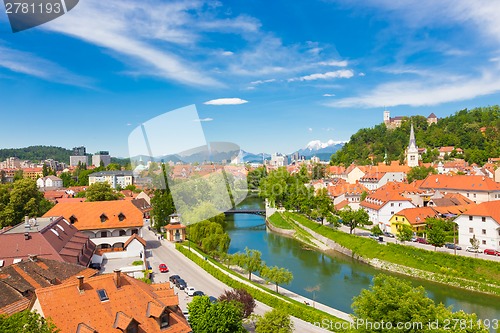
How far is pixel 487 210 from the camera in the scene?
19.8 metres

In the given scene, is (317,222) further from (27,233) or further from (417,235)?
(27,233)

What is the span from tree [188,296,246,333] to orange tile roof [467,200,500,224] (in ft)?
52.0

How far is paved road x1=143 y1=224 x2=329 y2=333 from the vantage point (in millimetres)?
12175

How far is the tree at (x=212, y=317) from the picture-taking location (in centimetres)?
888

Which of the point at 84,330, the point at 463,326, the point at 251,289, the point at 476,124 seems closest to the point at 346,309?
the point at 251,289

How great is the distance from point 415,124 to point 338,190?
42340 millimetres

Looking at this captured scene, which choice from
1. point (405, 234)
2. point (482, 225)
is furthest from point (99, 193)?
point (482, 225)

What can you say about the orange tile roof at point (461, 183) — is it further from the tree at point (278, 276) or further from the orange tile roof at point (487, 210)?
the tree at point (278, 276)

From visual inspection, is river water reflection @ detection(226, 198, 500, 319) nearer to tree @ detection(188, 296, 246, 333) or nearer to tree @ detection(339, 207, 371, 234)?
tree @ detection(339, 207, 371, 234)

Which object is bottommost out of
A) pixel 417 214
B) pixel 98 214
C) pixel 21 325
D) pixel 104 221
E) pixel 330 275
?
pixel 330 275

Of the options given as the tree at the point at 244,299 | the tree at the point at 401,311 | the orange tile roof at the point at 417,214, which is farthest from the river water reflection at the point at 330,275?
the tree at the point at 401,311

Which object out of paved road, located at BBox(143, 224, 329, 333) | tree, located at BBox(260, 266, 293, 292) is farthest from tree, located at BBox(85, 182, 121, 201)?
tree, located at BBox(260, 266, 293, 292)

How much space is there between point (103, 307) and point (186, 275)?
8593 mm

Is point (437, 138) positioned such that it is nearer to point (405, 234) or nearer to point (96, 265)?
point (405, 234)
